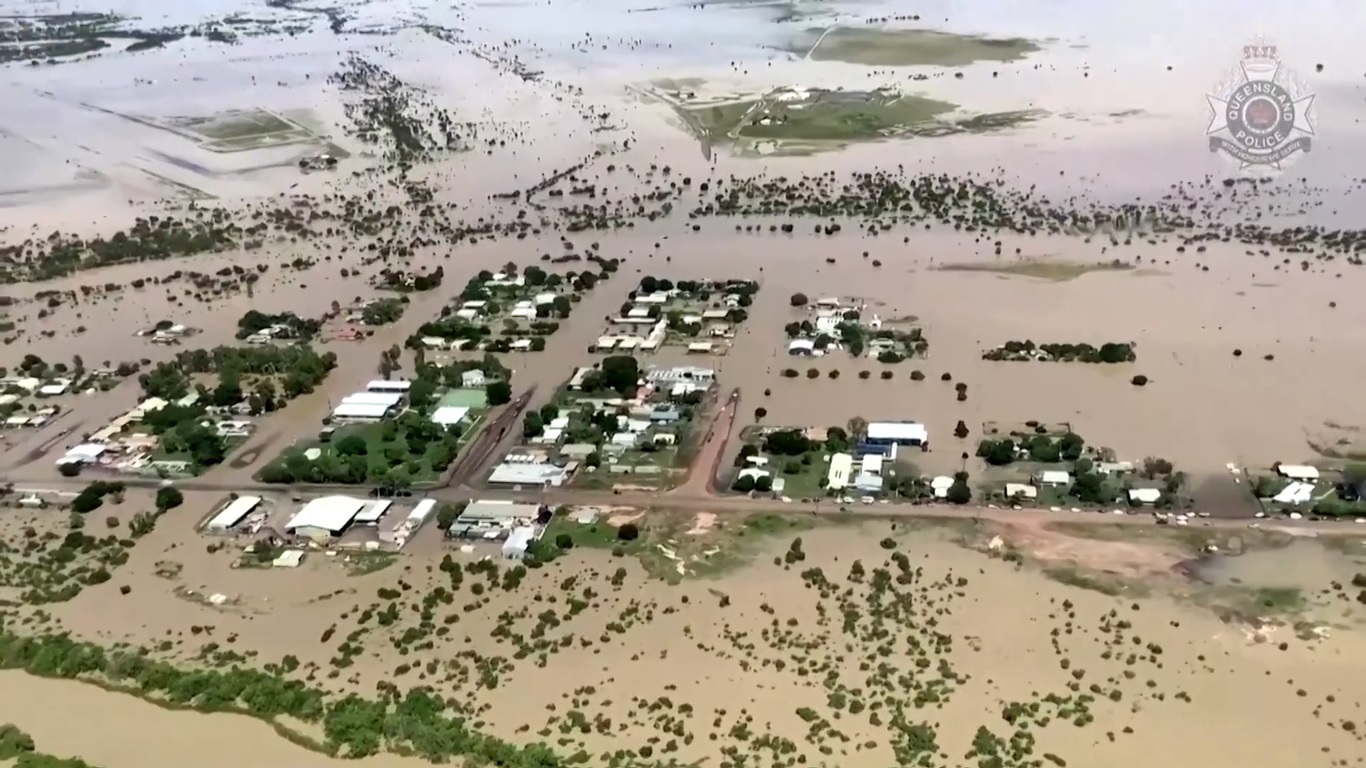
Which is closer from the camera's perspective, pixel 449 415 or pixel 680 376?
pixel 449 415

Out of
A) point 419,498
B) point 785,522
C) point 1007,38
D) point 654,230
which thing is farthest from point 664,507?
point 1007,38

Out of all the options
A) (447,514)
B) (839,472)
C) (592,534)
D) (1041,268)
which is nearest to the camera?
(592,534)

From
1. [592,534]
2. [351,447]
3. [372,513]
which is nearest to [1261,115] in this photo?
[592,534]

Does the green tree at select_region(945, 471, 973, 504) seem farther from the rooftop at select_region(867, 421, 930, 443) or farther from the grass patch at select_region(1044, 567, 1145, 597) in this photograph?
the grass patch at select_region(1044, 567, 1145, 597)

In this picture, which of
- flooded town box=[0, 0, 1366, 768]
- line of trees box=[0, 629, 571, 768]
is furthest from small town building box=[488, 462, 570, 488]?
line of trees box=[0, 629, 571, 768]

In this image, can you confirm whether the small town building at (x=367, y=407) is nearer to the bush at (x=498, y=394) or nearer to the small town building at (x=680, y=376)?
the bush at (x=498, y=394)

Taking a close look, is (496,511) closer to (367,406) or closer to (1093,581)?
(367,406)
